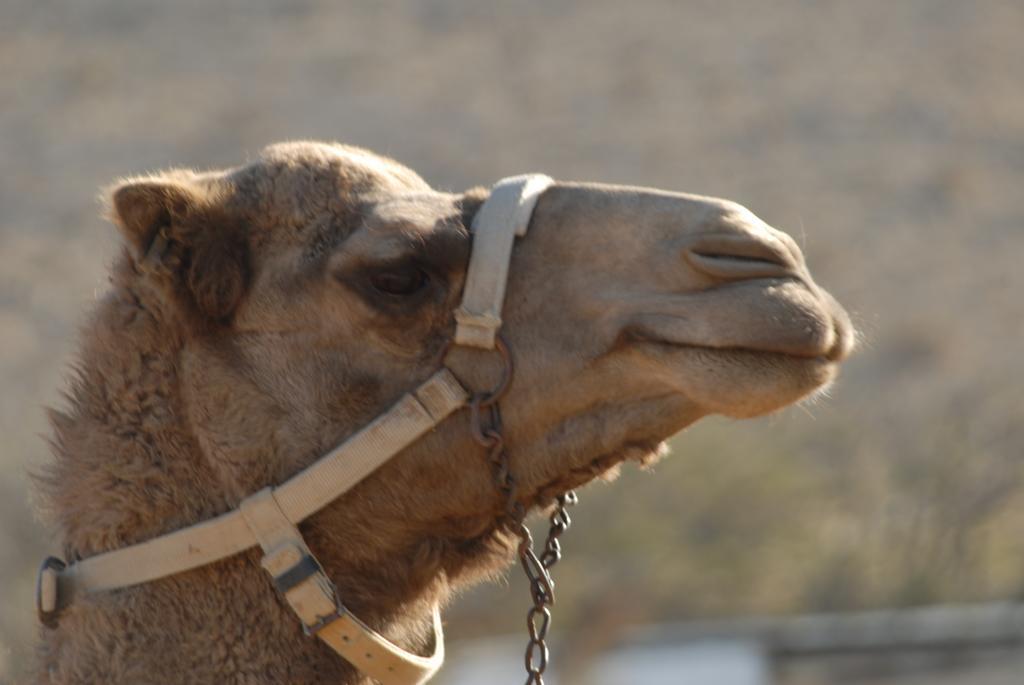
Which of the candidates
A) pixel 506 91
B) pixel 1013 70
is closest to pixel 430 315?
pixel 506 91

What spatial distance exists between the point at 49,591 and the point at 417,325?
3.54 feet

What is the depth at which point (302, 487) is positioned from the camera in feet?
11.7

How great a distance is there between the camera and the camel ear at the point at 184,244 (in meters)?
3.65

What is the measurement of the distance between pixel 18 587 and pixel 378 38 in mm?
23992

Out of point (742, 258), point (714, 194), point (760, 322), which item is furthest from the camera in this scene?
point (714, 194)

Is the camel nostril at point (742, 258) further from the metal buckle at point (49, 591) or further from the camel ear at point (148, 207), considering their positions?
the metal buckle at point (49, 591)

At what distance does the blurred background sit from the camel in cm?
545

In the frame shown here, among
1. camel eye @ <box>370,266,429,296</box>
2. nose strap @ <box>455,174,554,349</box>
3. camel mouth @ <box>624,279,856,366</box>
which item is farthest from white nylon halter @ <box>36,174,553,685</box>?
camel mouth @ <box>624,279,856,366</box>

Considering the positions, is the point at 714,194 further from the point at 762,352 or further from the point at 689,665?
the point at 762,352

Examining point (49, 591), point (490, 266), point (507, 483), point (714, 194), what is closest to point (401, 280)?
point (490, 266)

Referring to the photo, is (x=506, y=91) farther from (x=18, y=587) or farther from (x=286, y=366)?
(x=286, y=366)

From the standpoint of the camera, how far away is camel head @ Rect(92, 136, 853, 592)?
3387 mm

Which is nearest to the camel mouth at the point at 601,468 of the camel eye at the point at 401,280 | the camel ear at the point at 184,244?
the camel eye at the point at 401,280

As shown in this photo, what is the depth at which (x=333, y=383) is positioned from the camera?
3631 mm
